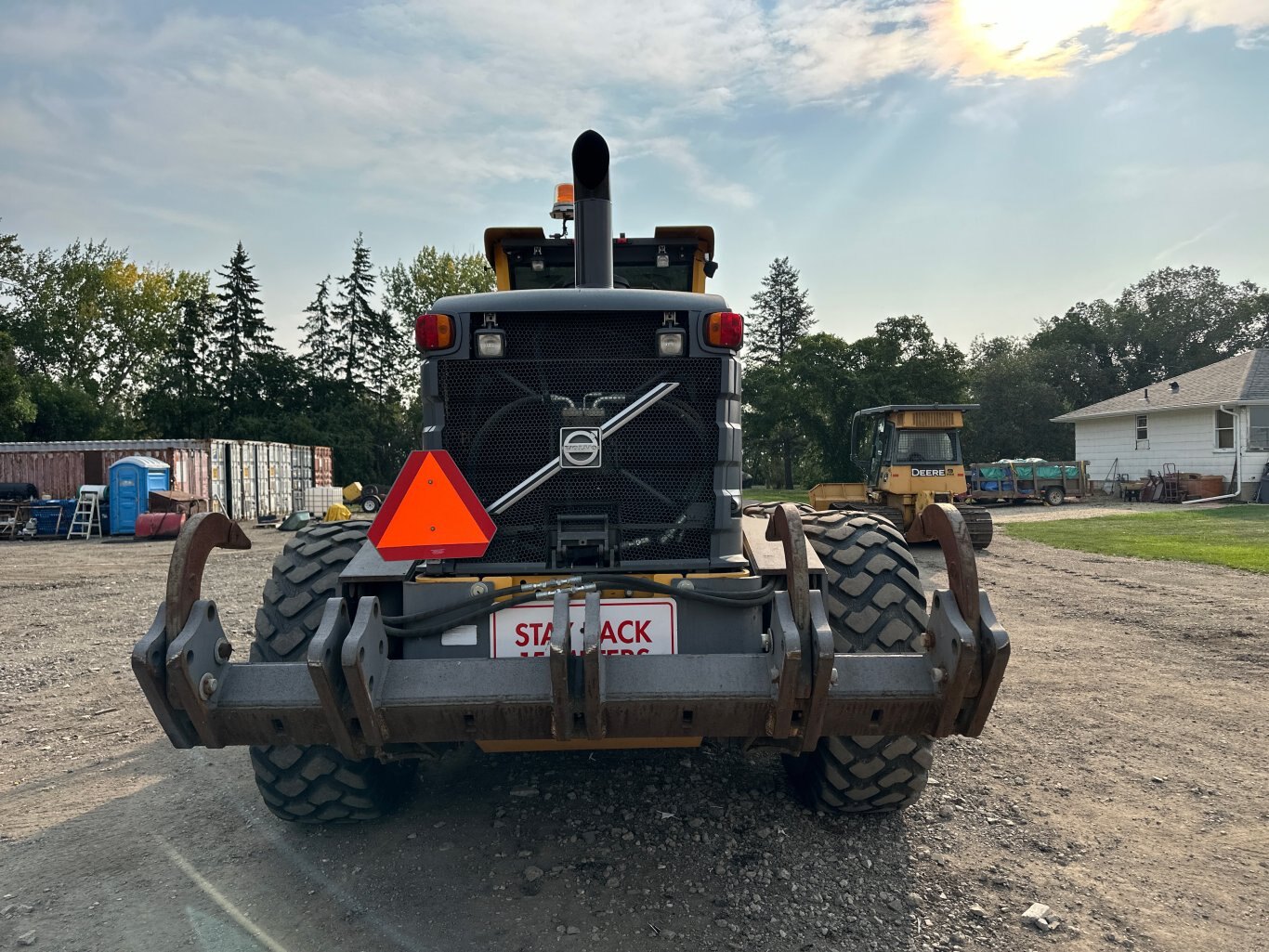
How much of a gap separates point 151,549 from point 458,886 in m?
17.7

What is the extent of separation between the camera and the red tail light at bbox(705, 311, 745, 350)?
3.26m

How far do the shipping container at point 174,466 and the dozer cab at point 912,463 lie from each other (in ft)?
61.1

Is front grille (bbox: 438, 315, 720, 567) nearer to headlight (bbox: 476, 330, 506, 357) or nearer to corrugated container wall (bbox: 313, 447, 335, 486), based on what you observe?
headlight (bbox: 476, 330, 506, 357)

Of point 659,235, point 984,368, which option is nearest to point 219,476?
point 659,235

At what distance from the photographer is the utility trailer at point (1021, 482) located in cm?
3030

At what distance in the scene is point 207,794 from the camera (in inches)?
159

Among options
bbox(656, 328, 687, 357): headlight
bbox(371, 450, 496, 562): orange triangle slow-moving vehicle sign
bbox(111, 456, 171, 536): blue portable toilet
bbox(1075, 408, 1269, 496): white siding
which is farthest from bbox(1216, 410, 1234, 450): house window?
bbox(111, 456, 171, 536): blue portable toilet

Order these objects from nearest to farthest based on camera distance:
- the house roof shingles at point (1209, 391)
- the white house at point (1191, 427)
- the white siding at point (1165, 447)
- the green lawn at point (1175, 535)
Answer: the green lawn at point (1175, 535) < the white house at point (1191, 427) < the white siding at point (1165, 447) < the house roof shingles at point (1209, 391)

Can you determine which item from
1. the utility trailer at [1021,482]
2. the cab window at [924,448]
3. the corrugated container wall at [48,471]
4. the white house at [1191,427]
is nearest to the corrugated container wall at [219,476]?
the corrugated container wall at [48,471]

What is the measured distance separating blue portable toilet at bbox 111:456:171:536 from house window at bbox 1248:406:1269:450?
117 ft

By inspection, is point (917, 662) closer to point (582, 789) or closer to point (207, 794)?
point (582, 789)

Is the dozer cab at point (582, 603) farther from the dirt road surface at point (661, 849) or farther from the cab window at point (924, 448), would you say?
the cab window at point (924, 448)

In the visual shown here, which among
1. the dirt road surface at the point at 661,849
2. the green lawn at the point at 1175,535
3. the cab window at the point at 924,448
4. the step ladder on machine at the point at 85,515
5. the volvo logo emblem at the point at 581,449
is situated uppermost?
the cab window at the point at 924,448

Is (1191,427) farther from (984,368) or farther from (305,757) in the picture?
(305,757)
